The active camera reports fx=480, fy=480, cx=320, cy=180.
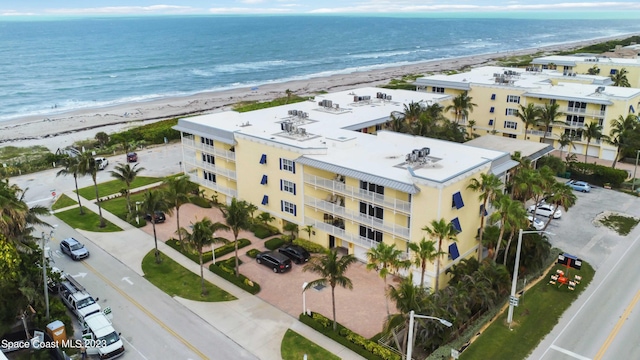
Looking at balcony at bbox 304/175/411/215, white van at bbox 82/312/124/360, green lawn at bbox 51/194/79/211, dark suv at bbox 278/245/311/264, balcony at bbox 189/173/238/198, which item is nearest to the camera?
white van at bbox 82/312/124/360

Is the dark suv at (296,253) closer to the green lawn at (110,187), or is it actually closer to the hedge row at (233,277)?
the hedge row at (233,277)

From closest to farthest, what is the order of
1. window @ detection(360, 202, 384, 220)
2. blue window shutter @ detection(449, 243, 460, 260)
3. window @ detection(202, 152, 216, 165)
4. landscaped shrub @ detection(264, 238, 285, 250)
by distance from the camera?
blue window shutter @ detection(449, 243, 460, 260) → window @ detection(360, 202, 384, 220) → landscaped shrub @ detection(264, 238, 285, 250) → window @ detection(202, 152, 216, 165)

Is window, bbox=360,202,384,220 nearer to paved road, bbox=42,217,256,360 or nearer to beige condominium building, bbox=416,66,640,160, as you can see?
paved road, bbox=42,217,256,360

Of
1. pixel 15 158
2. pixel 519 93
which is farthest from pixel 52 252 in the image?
pixel 519 93

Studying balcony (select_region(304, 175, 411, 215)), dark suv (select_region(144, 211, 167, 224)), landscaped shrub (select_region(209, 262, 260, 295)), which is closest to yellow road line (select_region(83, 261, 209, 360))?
landscaped shrub (select_region(209, 262, 260, 295))

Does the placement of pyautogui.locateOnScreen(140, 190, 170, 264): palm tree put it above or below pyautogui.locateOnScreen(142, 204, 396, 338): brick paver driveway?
above

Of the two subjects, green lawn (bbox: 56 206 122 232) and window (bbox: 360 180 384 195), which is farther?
green lawn (bbox: 56 206 122 232)

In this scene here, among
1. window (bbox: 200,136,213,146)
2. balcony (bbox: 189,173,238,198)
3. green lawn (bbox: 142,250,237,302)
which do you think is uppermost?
window (bbox: 200,136,213,146)

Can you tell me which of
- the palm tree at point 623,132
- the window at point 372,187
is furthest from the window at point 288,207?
the palm tree at point 623,132
